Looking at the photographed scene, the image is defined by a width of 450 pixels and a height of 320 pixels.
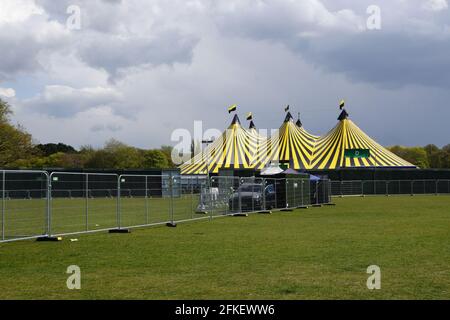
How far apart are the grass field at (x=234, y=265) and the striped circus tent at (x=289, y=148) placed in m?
54.5

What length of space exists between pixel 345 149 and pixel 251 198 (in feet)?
146

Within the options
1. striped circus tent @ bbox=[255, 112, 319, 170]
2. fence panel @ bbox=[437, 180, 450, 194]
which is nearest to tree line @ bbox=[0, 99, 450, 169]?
striped circus tent @ bbox=[255, 112, 319, 170]

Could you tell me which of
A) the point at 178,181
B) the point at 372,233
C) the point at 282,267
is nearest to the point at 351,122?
the point at 178,181

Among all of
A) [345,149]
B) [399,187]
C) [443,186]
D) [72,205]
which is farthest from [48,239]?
[443,186]

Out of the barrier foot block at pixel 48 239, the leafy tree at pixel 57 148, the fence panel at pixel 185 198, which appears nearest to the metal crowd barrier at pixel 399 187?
the fence panel at pixel 185 198

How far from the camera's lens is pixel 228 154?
75.1m

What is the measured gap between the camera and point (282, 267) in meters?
11.0

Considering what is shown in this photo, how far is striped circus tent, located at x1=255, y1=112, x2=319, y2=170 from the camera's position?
73.5 metres

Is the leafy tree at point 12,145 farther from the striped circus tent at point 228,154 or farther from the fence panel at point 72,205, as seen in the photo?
the fence panel at point 72,205

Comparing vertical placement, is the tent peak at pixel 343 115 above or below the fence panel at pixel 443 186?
above

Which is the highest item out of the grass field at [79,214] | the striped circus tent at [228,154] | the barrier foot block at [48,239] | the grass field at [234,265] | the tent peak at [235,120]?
the tent peak at [235,120]

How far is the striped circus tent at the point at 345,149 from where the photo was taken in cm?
7256

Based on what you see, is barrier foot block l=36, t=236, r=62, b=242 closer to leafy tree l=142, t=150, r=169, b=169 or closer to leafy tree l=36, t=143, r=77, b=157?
leafy tree l=142, t=150, r=169, b=169

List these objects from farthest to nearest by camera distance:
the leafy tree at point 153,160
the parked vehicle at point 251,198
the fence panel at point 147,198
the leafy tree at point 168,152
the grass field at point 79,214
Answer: the leafy tree at point 168,152 < the leafy tree at point 153,160 < the parked vehicle at point 251,198 < the fence panel at point 147,198 < the grass field at point 79,214
